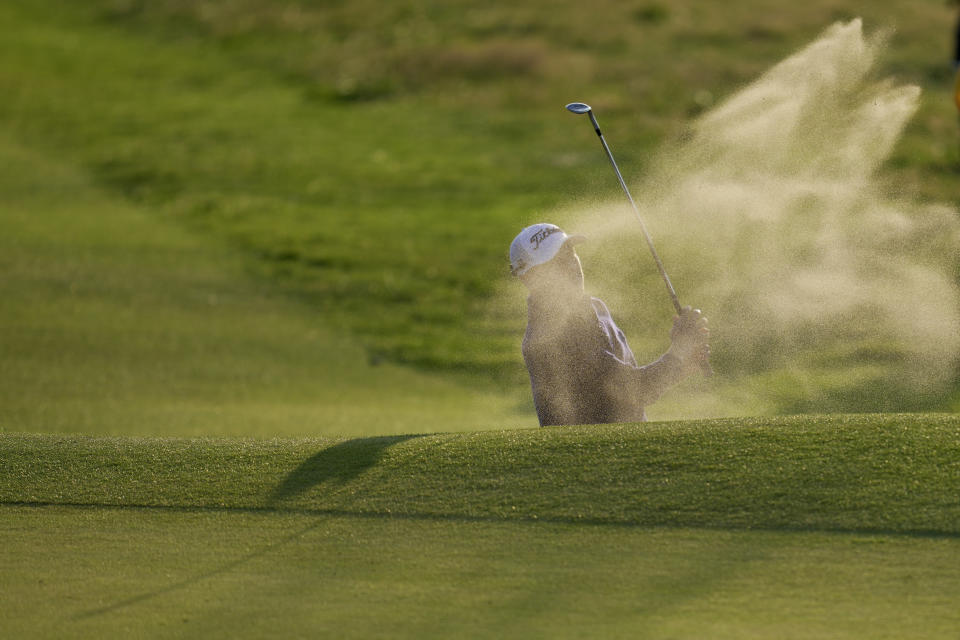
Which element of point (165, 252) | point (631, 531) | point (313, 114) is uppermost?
point (313, 114)

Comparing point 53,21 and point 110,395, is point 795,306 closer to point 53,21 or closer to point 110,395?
point 110,395

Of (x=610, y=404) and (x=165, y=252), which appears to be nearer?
(x=610, y=404)

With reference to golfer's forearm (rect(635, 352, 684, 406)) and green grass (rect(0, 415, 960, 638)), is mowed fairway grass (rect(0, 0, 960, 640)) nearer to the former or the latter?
green grass (rect(0, 415, 960, 638))

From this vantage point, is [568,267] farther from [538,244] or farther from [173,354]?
[173,354]

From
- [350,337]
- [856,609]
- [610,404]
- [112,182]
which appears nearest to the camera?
[856,609]

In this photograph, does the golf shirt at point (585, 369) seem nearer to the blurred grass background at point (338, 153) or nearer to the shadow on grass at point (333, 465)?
the shadow on grass at point (333, 465)

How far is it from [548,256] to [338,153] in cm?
1438

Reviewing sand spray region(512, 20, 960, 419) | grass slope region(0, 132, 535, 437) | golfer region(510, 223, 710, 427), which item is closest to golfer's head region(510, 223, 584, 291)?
golfer region(510, 223, 710, 427)

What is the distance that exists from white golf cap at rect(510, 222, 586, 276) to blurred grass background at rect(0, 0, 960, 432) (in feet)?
11.0

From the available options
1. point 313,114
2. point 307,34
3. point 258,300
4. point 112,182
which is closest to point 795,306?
point 258,300

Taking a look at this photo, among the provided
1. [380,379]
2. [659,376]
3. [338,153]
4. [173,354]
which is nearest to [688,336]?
[659,376]

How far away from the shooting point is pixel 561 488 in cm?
484

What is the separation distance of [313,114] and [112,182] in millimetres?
6123

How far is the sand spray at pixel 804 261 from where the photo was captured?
29.9 feet
